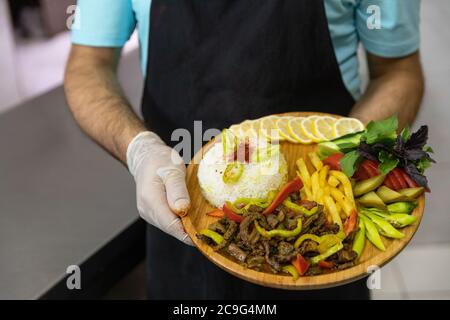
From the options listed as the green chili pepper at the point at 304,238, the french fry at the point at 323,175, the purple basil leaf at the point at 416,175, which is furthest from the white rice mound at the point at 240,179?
the purple basil leaf at the point at 416,175

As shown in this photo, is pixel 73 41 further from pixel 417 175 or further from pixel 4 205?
pixel 417 175

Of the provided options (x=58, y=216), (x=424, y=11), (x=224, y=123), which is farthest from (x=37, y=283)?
(x=424, y=11)

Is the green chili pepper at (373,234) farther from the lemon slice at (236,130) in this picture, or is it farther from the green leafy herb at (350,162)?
the lemon slice at (236,130)

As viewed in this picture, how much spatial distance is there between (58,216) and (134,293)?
821 mm

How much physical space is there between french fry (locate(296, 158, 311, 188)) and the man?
0.26 metres

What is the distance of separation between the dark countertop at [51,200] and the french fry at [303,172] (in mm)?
812

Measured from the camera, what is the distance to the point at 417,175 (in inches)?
54.5

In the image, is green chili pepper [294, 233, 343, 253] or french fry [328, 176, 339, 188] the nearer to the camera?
green chili pepper [294, 233, 343, 253]

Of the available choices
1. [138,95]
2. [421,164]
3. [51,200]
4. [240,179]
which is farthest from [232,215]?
[138,95]

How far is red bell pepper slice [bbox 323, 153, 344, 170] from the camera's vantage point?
148cm

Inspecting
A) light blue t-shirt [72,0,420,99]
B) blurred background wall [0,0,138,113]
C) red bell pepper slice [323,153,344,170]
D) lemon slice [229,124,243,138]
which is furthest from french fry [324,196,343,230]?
blurred background wall [0,0,138,113]

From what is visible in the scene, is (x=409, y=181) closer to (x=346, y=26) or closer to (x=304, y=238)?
(x=304, y=238)

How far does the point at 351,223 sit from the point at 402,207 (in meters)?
0.14

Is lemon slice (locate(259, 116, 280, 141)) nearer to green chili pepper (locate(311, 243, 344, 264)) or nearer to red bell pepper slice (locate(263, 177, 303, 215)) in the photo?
red bell pepper slice (locate(263, 177, 303, 215))
